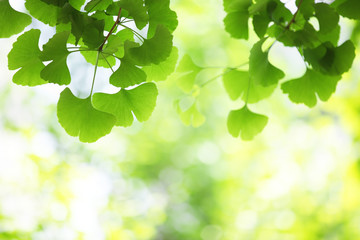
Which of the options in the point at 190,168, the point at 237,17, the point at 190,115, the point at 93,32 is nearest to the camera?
the point at 93,32

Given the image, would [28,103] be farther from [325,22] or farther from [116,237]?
[325,22]

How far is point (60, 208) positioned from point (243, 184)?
143 cm

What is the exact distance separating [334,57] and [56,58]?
0.31 metres

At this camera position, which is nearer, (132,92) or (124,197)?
(132,92)

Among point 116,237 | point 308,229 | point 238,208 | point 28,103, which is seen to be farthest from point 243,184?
point 28,103

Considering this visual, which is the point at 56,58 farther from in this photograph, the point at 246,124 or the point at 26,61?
the point at 246,124

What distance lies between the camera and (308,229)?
6.27ft

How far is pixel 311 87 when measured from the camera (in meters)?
0.45

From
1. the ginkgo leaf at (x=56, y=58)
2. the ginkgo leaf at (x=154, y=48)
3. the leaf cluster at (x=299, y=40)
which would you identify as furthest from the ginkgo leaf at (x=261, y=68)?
the ginkgo leaf at (x=56, y=58)

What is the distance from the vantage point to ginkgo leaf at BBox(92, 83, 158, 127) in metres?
0.40

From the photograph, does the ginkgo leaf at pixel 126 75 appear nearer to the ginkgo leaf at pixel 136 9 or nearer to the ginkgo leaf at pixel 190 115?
the ginkgo leaf at pixel 136 9

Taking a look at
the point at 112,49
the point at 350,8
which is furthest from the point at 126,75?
the point at 350,8

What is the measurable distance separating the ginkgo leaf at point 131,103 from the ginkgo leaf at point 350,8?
0.24m

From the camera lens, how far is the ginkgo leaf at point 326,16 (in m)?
0.38
